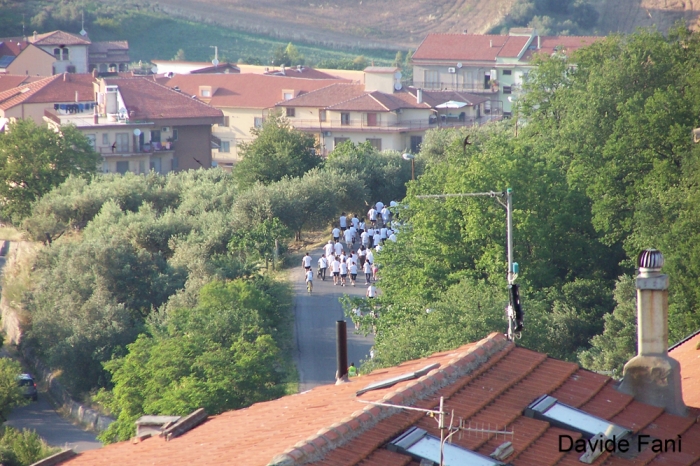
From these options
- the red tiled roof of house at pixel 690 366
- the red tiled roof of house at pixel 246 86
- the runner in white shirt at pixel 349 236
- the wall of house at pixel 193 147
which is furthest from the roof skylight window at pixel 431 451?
the red tiled roof of house at pixel 246 86

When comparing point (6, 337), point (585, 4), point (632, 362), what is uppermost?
point (585, 4)

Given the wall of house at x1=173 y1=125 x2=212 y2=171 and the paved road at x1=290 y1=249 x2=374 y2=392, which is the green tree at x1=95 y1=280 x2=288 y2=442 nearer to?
the paved road at x1=290 y1=249 x2=374 y2=392

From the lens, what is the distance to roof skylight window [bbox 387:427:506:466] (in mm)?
8086

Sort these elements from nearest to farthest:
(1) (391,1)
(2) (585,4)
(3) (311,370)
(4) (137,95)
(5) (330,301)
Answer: (3) (311,370), (5) (330,301), (4) (137,95), (2) (585,4), (1) (391,1)

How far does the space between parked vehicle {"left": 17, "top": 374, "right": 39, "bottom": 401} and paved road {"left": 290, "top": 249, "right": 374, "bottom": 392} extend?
27.2ft

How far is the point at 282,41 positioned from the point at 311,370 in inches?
4286

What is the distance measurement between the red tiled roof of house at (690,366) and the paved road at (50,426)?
17.3 meters

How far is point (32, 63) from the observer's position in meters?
92.2

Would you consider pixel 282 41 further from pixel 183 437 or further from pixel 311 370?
pixel 183 437

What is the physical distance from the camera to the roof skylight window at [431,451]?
318 inches

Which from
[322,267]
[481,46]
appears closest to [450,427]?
[322,267]

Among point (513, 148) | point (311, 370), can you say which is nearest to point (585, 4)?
point (513, 148)

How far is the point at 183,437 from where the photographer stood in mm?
10445

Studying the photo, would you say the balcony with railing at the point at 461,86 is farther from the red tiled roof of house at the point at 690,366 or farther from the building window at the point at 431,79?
the red tiled roof of house at the point at 690,366
